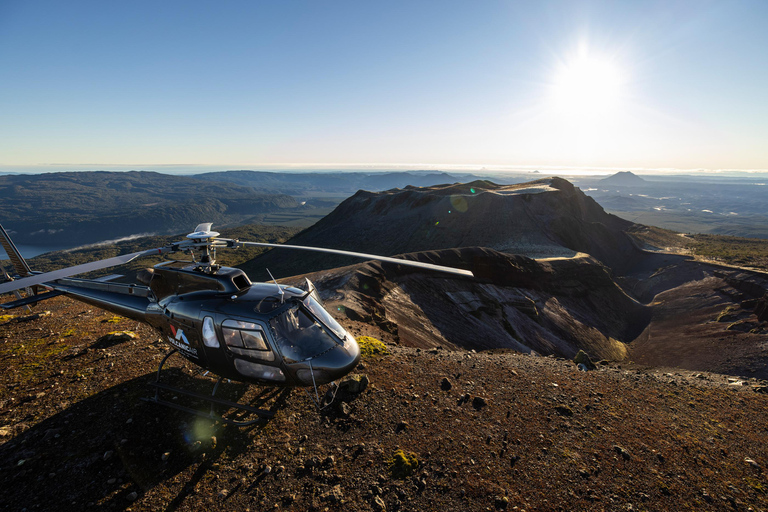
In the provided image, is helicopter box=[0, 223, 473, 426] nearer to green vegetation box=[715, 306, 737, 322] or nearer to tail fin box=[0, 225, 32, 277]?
tail fin box=[0, 225, 32, 277]

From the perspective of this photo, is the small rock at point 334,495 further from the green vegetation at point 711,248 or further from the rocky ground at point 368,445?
the green vegetation at point 711,248

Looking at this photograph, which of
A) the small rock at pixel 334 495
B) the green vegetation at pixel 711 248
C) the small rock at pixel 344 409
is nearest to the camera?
the small rock at pixel 334 495

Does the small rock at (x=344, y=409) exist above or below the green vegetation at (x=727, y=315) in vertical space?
above

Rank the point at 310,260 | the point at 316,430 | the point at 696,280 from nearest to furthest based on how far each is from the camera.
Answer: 1. the point at 316,430
2. the point at 696,280
3. the point at 310,260

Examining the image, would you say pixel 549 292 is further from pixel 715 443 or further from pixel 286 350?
pixel 286 350

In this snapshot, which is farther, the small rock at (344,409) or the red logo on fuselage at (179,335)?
the small rock at (344,409)

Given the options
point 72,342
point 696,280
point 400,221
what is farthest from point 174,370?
point 400,221

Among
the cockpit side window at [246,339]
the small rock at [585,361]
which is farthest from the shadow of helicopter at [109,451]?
the small rock at [585,361]
